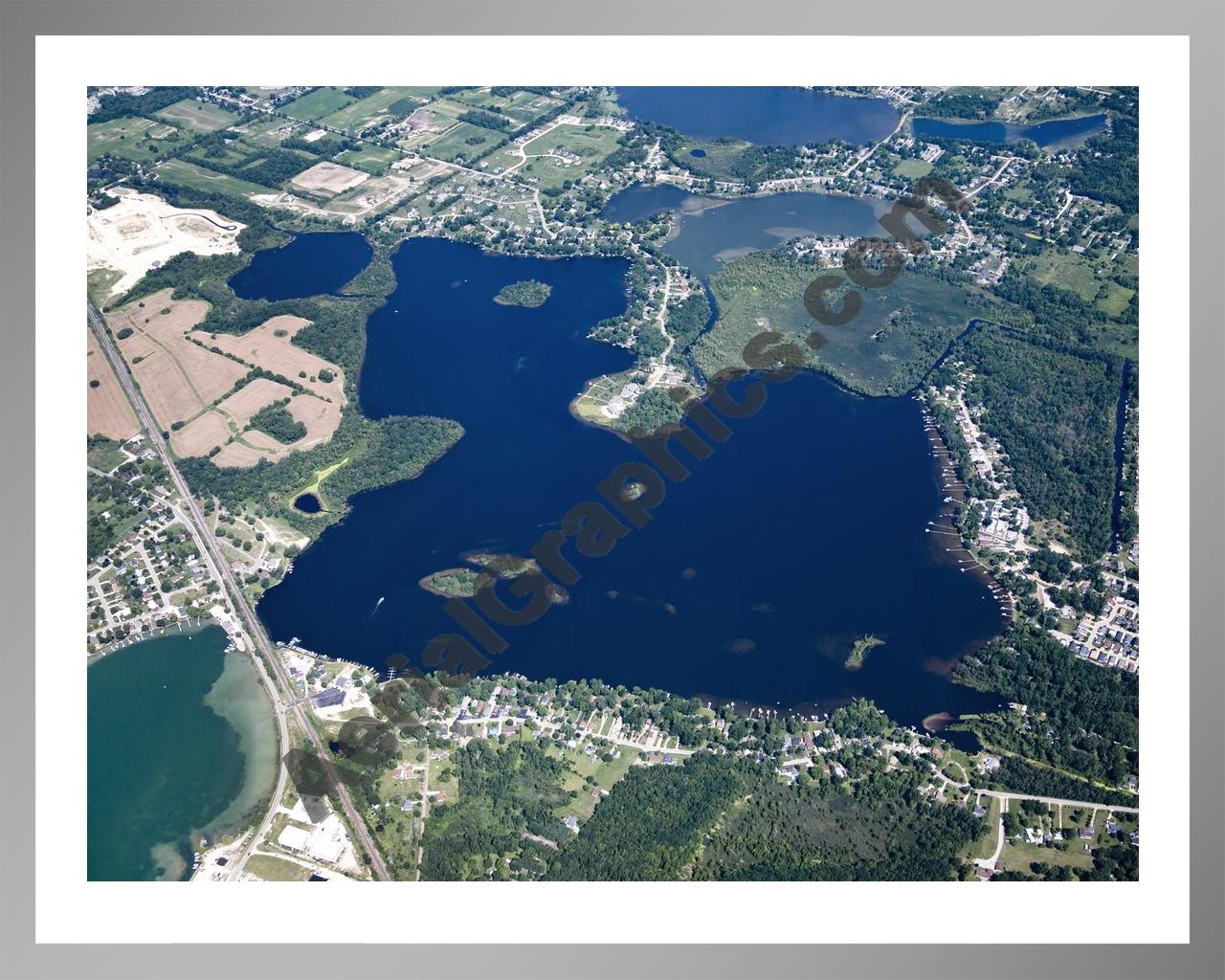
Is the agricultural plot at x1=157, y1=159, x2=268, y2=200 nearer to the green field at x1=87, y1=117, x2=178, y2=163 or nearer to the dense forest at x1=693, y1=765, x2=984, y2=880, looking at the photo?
the green field at x1=87, y1=117, x2=178, y2=163

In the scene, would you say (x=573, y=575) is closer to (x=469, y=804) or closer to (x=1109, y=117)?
(x=469, y=804)

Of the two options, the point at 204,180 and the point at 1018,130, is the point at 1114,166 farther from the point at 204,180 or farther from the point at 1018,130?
the point at 204,180

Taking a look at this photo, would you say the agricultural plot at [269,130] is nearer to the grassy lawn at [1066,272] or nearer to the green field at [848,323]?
the green field at [848,323]

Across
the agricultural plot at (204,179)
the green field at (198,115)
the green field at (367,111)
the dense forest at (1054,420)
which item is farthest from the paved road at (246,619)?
the dense forest at (1054,420)

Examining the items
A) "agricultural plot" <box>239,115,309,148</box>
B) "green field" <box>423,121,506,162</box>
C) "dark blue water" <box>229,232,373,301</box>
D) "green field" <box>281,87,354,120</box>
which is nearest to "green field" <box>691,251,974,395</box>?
"dark blue water" <box>229,232,373,301</box>
